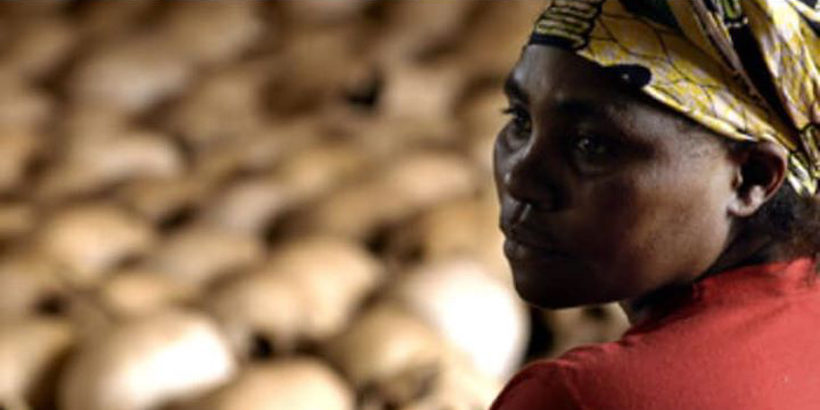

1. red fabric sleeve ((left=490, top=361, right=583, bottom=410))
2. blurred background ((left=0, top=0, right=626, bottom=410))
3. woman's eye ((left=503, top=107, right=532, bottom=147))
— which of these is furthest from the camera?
blurred background ((left=0, top=0, right=626, bottom=410))

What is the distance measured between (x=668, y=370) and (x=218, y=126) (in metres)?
1.70

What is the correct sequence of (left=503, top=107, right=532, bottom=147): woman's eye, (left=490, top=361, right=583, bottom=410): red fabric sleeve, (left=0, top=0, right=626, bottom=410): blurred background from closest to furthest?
1. (left=490, top=361, right=583, bottom=410): red fabric sleeve
2. (left=503, top=107, right=532, bottom=147): woman's eye
3. (left=0, top=0, right=626, bottom=410): blurred background

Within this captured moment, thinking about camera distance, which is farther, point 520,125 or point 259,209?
point 259,209

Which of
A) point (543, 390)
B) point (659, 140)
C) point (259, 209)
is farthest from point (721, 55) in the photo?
point (259, 209)

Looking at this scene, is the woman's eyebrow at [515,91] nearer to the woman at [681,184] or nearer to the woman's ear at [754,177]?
the woman at [681,184]

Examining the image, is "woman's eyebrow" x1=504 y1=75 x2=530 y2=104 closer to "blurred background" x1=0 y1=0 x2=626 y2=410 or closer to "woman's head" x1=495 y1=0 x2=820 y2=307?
"woman's head" x1=495 y1=0 x2=820 y2=307

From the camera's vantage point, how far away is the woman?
768mm

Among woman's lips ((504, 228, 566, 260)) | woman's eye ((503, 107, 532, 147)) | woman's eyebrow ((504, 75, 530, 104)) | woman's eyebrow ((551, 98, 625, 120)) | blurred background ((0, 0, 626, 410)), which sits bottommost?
blurred background ((0, 0, 626, 410))

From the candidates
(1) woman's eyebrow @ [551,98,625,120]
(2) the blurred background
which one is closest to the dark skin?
(1) woman's eyebrow @ [551,98,625,120]

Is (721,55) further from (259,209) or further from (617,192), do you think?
(259,209)

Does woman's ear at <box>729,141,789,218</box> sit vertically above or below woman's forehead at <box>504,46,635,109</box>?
below

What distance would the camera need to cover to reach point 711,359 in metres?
0.76

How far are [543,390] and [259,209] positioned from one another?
144 cm

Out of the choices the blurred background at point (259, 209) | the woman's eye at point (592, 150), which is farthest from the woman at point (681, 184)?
the blurred background at point (259, 209)
